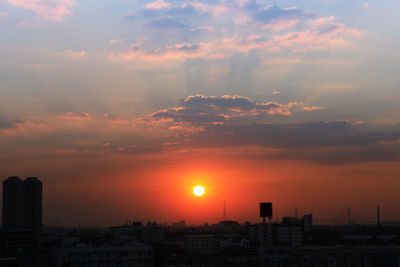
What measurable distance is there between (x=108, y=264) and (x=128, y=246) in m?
3.78

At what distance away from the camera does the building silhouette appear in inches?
7490

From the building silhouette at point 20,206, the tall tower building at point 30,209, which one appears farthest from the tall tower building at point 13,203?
the tall tower building at point 30,209

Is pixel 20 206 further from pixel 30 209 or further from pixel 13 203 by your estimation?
pixel 30 209

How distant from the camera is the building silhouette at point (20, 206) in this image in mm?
190250

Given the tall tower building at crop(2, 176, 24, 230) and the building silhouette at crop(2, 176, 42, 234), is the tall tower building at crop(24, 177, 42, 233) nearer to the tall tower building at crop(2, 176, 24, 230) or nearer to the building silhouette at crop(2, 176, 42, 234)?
the building silhouette at crop(2, 176, 42, 234)

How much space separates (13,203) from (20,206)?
10.2ft

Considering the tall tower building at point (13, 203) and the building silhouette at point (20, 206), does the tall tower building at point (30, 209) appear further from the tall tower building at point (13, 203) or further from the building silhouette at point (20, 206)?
the tall tower building at point (13, 203)

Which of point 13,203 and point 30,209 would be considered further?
point 30,209

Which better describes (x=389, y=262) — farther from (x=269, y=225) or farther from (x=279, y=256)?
(x=269, y=225)

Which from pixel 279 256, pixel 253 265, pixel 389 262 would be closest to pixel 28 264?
pixel 253 265

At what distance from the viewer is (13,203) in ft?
632

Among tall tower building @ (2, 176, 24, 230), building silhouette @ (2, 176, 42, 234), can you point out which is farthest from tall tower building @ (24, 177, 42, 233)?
tall tower building @ (2, 176, 24, 230)

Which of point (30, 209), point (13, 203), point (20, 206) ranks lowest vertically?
point (30, 209)

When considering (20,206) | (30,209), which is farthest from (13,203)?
(30,209)
